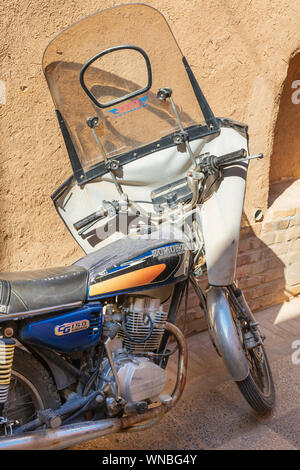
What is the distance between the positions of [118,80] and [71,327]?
1.16m

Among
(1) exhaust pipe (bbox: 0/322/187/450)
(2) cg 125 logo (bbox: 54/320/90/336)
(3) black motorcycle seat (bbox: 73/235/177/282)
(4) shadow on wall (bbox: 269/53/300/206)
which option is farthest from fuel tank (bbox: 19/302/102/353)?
(4) shadow on wall (bbox: 269/53/300/206)

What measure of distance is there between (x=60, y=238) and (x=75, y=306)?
43.7 inches

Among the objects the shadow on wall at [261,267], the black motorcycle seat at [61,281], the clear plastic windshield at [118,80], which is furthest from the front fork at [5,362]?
the shadow on wall at [261,267]

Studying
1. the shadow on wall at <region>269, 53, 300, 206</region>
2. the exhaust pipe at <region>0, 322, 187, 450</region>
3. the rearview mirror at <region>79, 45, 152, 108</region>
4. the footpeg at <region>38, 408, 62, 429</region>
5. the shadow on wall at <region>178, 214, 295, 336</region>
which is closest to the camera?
the exhaust pipe at <region>0, 322, 187, 450</region>

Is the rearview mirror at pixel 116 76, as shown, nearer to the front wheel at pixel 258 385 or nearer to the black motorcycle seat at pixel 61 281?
the black motorcycle seat at pixel 61 281

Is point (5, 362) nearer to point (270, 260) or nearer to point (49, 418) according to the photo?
point (49, 418)

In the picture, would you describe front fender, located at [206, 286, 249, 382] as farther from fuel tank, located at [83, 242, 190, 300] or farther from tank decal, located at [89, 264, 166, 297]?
tank decal, located at [89, 264, 166, 297]

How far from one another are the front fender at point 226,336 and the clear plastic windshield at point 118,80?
87 cm

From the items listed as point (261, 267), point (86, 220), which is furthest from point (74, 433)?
point (261, 267)

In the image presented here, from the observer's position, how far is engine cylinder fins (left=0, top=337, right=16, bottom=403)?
172 centimetres

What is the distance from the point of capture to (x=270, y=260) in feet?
12.9

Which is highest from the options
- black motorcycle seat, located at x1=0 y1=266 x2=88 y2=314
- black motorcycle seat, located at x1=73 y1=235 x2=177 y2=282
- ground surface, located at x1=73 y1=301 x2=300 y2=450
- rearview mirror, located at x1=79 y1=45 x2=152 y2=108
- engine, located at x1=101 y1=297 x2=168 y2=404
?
rearview mirror, located at x1=79 y1=45 x2=152 y2=108
